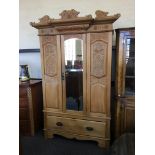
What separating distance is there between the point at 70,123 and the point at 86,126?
0.74 ft

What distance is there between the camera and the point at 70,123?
7.74 feet

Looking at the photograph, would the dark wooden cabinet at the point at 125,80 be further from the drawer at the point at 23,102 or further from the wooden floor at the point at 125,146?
the drawer at the point at 23,102

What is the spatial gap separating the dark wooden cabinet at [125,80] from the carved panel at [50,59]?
81 cm

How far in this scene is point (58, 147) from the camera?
7.67 ft

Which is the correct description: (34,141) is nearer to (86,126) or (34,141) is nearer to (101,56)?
(86,126)

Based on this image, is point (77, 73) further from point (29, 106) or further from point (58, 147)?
point (58, 147)

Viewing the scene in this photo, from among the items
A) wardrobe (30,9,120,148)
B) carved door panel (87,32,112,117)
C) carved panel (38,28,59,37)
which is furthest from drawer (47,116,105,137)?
carved panel (38,28,59,37)

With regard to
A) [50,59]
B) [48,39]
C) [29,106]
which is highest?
[48,39]

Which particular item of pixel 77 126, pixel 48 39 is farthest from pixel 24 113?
pixel 48 39

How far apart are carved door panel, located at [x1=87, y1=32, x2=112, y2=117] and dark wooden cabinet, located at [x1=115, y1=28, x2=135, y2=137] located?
0.14 m

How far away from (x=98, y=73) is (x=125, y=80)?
0.34m

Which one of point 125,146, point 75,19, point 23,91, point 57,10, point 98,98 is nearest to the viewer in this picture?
point 125,146

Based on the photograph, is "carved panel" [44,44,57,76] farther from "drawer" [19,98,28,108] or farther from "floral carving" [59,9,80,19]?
"drawer" [19,98,28,108]
